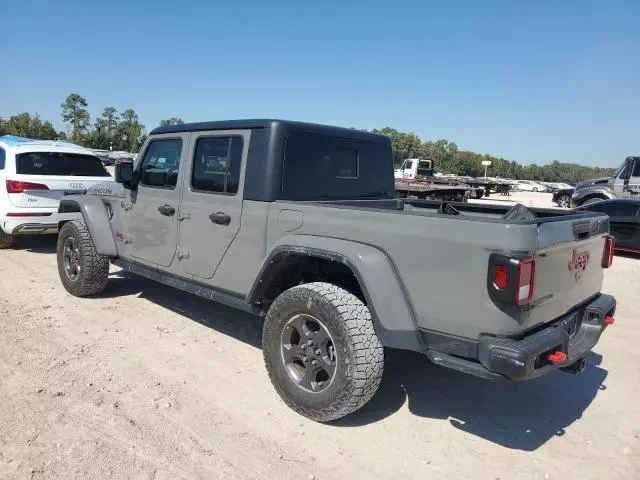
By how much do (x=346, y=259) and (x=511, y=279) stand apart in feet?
3.16

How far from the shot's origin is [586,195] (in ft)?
53.6

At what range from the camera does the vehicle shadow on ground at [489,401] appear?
3250mm

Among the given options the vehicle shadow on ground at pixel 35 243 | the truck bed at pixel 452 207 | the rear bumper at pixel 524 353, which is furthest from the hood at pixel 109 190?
the rear bumper at pixel 524 353

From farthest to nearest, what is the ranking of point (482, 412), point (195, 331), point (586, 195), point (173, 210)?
point (586, 195), point (195, 331), point (173, 210), point (482, 412)

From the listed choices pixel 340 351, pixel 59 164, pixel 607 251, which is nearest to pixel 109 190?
pixel 59 164

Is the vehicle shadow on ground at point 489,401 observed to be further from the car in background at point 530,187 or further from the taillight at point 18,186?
the car in background at point 530,187

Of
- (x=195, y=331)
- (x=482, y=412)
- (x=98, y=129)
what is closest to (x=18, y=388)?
(x=195, y=331)

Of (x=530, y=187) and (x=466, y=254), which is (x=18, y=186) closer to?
(x=466, y=254)

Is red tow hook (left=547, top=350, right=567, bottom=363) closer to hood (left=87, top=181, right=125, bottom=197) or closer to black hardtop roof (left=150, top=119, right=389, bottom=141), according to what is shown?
black hardtop roof (left=150, top=119, right=389, bottom=141)

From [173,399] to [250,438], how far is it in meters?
0.74

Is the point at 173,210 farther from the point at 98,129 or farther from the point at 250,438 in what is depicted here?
the point at 98,129

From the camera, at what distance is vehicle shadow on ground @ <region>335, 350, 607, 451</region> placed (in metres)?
3.25

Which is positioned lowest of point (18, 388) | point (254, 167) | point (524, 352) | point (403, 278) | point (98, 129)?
point (18, 388)

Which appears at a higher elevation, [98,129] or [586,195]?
[98,129]
